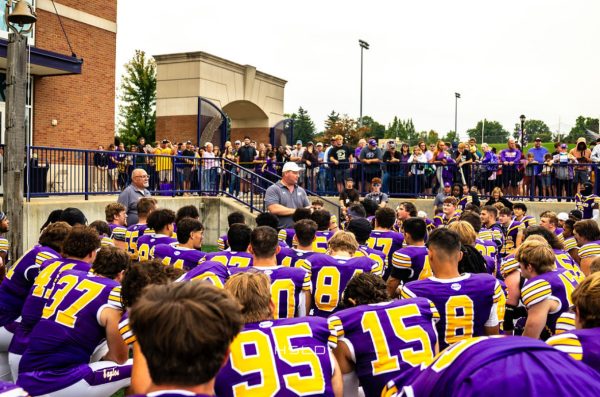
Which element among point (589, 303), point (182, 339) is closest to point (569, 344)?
point (589, 303)

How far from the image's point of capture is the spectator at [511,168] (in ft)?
53.2

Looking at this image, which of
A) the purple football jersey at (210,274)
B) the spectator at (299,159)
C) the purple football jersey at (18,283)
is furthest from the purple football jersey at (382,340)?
the spectator at (299,159)

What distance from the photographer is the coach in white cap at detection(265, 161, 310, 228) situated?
365 inches

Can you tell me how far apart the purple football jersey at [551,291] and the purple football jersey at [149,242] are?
424 cm

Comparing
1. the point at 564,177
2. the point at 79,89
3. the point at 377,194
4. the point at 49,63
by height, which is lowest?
the point at 377,194

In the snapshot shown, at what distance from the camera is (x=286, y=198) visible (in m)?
9.56

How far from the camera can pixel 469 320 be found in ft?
14.2

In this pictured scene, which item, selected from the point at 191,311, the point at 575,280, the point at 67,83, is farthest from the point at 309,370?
the point at 67,83

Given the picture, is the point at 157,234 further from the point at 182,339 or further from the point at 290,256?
the point at 182,339

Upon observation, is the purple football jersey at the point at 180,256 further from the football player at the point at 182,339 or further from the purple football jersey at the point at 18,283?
the football player at the point at 182,339

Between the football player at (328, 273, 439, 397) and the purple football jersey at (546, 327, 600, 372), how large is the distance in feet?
3.44

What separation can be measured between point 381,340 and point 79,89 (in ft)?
64.3

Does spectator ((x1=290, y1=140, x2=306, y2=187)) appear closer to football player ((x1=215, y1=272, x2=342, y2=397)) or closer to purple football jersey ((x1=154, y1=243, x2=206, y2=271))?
purple football jersey ((x1=154, y1=243, x2=206, y2=271))

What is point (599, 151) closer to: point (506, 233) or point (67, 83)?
point (506, 233)
